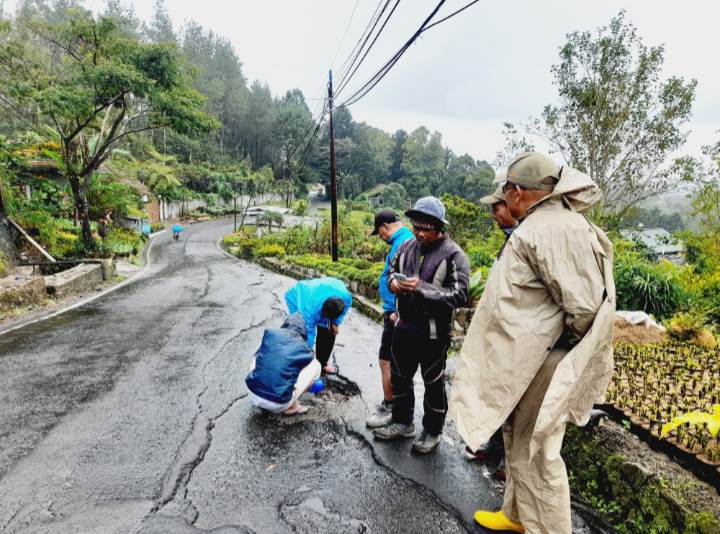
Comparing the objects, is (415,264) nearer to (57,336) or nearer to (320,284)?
(320,284)

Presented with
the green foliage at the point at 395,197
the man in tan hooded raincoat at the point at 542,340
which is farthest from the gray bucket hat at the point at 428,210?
the green foliage at the point at 395,197

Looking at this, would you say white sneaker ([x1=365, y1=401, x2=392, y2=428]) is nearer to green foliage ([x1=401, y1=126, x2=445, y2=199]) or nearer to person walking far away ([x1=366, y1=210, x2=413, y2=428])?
person walking far away ([x1=366, y1=210, x2=413, y2=428])

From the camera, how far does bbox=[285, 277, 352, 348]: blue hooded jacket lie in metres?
3.84

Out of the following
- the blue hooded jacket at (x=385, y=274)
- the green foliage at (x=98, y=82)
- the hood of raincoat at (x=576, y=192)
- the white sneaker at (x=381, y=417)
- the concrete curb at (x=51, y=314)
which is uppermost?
the green foliage at (x=98, y=82)

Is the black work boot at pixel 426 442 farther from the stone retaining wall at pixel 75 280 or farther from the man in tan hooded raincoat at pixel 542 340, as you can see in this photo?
the stone retaining wall at pixel 75 280

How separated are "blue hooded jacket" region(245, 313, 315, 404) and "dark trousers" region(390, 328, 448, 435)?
0.78 metres

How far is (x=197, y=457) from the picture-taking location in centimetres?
299

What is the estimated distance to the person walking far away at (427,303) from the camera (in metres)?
2.75

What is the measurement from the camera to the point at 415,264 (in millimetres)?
2979

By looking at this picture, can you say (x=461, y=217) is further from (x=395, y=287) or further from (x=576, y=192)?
(x=576, y=192)

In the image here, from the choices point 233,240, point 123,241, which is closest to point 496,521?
point 123,241

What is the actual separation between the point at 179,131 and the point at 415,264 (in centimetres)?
1432

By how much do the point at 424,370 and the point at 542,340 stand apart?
120 centimetres

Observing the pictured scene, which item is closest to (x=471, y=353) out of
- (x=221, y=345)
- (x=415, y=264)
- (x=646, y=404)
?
(x=415, y=264)
